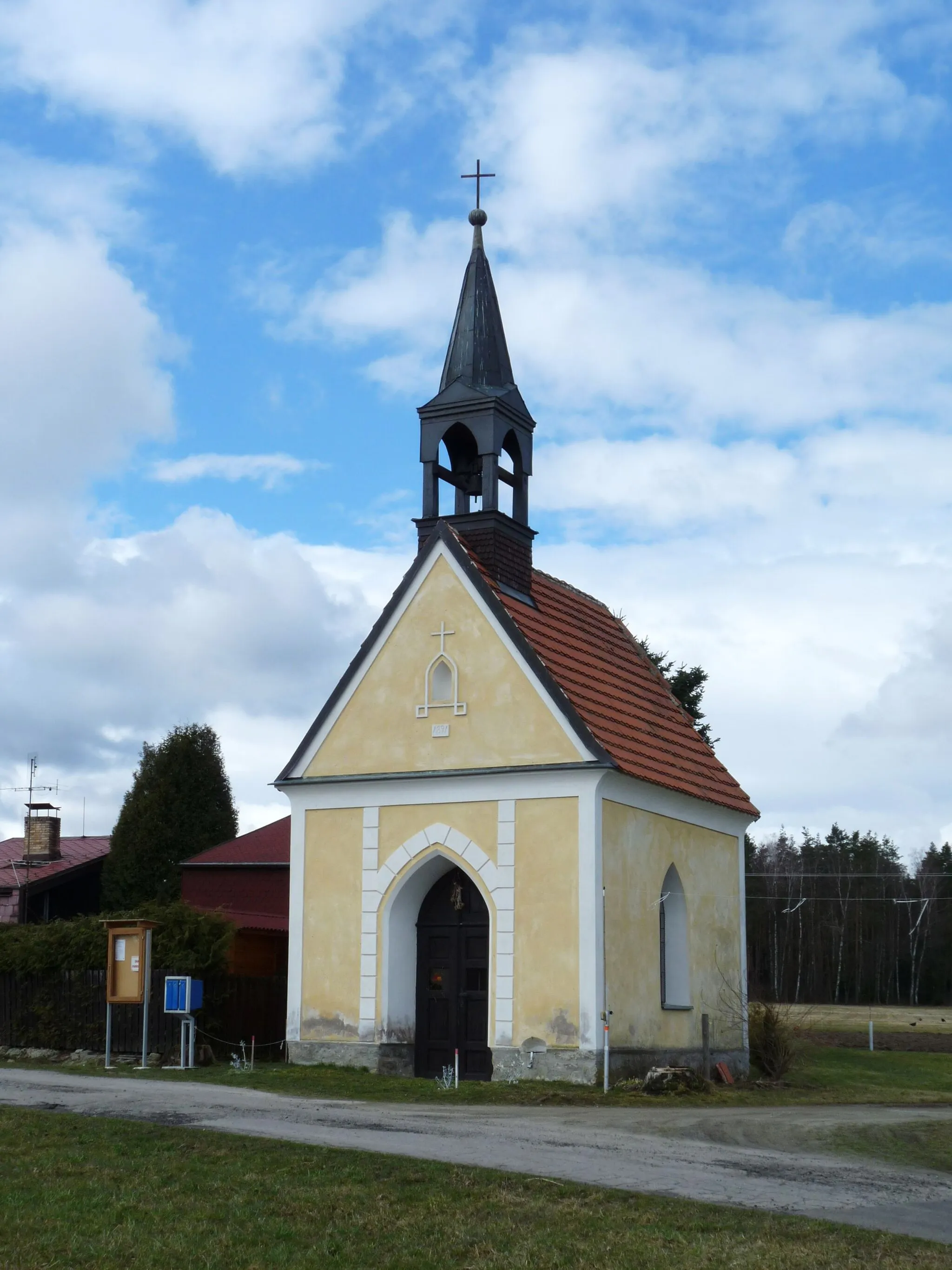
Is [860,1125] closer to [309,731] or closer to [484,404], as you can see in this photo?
[309,731]

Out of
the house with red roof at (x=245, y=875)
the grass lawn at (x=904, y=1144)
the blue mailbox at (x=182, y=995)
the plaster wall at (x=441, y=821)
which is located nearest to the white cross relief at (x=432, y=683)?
the plaster wall at (x=441, y=821)

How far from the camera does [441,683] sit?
2373cm

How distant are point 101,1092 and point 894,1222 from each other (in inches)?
405

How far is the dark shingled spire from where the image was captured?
2595 cm

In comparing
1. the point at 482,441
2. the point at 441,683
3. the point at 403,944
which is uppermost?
the point at 482,441

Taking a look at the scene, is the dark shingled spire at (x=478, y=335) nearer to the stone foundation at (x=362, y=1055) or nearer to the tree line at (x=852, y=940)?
the stone foundation at (x=362, y=1055)

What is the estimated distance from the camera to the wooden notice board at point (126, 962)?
74.6ft

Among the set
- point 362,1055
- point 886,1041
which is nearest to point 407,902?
point 362,1055

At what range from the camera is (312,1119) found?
14953 millimetres

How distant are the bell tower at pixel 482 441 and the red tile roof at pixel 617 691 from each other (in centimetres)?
63

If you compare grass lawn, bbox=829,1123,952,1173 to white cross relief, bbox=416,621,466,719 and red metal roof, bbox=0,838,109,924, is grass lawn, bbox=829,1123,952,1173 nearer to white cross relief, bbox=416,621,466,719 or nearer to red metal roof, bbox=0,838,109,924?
white cross relief, bbox=416,621,466,719

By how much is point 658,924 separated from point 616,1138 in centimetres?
971

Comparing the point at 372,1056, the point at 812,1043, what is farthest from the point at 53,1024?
the point at 812,1043

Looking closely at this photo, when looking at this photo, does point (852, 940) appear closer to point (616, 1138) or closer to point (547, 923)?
point (547, 923)
